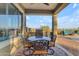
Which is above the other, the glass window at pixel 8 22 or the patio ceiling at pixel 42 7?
the patio ceiling at pixel 42 7

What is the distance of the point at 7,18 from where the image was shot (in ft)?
16.8

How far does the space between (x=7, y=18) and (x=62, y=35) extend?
145 centimetres

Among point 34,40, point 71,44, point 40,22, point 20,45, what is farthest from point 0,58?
point 71,44

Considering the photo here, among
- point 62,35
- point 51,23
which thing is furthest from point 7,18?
point 62,35

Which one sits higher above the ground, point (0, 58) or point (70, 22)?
point (70, 22)

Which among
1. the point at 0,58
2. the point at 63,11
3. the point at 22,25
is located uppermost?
the point at 63,11

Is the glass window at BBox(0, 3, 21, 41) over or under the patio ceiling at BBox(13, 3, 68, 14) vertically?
under

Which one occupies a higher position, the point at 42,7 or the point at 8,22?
the point at 42,7

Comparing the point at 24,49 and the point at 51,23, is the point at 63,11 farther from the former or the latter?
the point at 24,49

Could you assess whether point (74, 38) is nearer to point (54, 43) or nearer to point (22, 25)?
point (54, 43)

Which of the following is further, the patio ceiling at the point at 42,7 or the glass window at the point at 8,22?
the glass window at the point at 8,22

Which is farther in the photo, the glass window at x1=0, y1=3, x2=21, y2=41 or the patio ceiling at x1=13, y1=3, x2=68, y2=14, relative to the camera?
the glass window at x1=0, y1=3, x2=21, y2=41

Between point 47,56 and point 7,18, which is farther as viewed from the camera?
point 7,18

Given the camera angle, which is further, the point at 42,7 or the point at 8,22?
the point at 8,22
